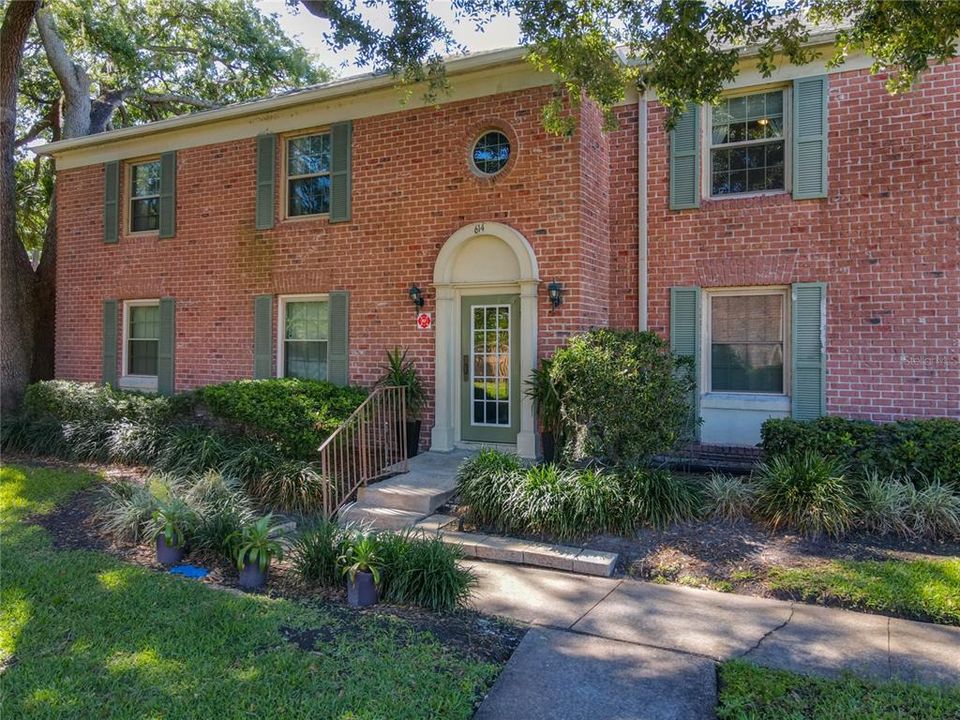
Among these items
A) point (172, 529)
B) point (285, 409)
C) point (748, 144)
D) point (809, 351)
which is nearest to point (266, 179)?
point (285, 409)

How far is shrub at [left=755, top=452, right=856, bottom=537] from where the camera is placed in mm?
5578

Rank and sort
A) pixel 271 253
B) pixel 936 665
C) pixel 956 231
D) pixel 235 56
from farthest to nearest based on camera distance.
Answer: pixel 235 56, pixel 271 253, pixel 956 231, pixel 936 665

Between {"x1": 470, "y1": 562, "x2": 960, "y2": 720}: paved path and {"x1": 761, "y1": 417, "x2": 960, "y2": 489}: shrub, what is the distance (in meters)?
2.39

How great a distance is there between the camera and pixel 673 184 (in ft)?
27.4

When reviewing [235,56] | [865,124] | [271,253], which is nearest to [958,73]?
[865,124]

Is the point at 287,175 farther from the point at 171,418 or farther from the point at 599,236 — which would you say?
the point at 599,236

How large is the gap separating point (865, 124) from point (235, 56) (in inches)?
546

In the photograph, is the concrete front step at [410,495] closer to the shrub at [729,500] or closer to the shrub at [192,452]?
the shrub at [192,452]

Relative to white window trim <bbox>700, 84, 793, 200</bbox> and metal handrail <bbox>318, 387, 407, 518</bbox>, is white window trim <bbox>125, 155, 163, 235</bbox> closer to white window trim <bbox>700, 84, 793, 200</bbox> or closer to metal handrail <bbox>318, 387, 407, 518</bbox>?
metal handrail <bbox>318, 387, 407, 518</bbox>

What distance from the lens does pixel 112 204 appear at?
11461 millimetres

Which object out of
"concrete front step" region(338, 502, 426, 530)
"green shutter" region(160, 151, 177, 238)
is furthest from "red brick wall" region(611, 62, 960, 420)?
"green shutter" region(160, 151, 177, 238)

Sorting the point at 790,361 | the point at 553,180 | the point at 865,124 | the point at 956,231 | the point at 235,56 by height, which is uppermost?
the point at 235,56

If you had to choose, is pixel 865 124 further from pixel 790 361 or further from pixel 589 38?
pixel 589 38

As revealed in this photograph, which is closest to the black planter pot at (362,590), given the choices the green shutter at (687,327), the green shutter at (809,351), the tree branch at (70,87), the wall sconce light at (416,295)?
the wall sconce light at (416,295)
